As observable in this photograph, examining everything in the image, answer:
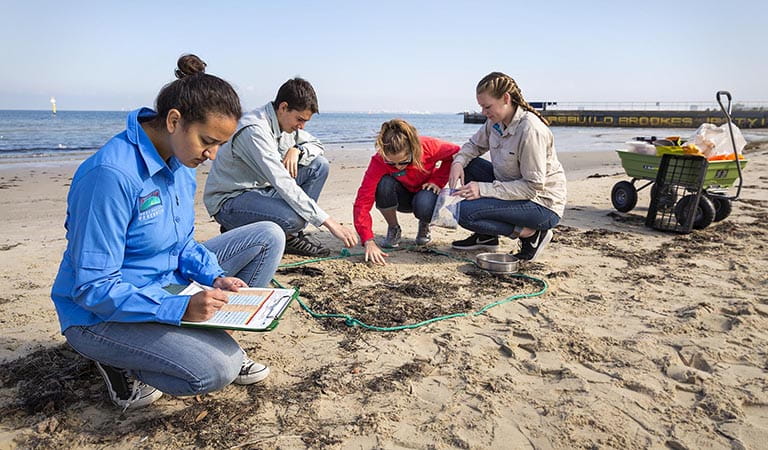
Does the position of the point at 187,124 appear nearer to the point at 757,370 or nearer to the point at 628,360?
the point at 628,360

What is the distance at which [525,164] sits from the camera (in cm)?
393

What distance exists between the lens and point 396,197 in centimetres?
450

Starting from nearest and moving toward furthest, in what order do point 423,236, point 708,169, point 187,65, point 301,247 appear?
point 187,65, point 301,247, point 423,236, point 708,169

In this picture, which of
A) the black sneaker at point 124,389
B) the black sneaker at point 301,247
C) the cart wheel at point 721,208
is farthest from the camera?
the cart wheel at point 721,208

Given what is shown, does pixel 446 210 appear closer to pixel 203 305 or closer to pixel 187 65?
pixel 187 65

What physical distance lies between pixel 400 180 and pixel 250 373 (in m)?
2.43

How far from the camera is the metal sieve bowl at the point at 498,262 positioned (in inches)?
151

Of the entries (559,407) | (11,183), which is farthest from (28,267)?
(11,183)

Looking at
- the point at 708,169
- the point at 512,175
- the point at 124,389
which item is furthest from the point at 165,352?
the point at 708,169

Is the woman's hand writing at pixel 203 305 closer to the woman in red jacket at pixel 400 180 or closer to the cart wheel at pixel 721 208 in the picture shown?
the woman in red jacket at pixel 400 180

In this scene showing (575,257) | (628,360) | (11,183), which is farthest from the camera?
(11,183)

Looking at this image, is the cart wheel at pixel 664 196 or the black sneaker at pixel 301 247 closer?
the black sneaker at pixel 301 247

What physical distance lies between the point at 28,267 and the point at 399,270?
8.87 ft

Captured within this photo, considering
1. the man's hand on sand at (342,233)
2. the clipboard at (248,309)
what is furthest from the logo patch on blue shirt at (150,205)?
the man's hand on sand at (342,233)
